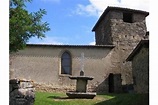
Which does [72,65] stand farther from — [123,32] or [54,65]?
[123,32]

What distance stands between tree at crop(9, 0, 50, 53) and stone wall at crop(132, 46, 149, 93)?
19.3ft

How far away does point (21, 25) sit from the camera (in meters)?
6.39

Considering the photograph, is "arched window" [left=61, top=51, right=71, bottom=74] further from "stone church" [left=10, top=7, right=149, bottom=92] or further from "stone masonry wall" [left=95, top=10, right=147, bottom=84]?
"stone masonry wall" [left=95, top=10, right=147, bottom=84]

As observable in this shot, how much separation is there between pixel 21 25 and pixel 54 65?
958 cm

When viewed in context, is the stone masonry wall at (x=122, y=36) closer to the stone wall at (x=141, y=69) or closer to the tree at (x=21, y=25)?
the stone wall at (x=141, y=69)

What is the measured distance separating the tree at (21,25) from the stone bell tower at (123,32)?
32.8 feet

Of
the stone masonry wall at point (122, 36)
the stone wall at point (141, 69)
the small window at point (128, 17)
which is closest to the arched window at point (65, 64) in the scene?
the stone masonry wall at point (122, 36)

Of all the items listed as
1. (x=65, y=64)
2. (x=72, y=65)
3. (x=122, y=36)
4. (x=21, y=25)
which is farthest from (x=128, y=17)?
(x=21, y=25)

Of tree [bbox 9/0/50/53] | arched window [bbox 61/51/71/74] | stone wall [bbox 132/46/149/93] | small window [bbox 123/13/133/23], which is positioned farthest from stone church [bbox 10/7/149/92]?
tree [bbox 9/0/50/53]

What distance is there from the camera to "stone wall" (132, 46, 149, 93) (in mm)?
Result: 11703

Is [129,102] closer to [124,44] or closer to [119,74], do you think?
[119,74]

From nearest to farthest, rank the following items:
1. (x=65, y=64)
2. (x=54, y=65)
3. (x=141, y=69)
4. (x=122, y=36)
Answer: (x=141, y=69) < (x=54, y=65) < (x=65, y=64) < (x=122, y=36)

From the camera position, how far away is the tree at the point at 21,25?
623 cm
